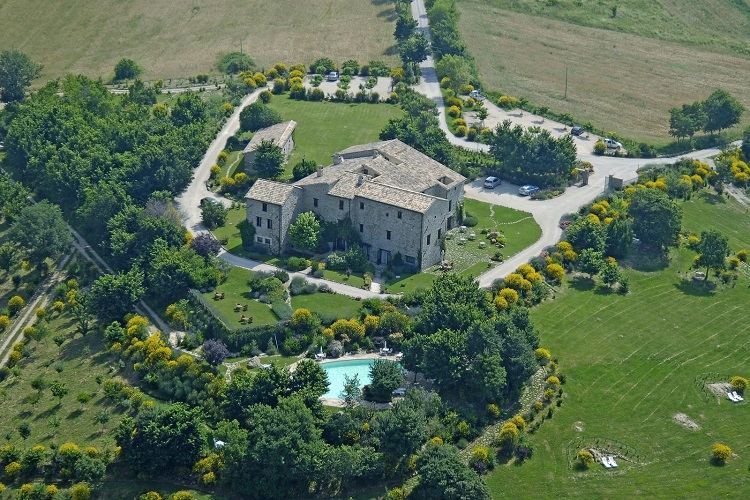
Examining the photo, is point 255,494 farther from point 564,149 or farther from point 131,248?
point 564,149

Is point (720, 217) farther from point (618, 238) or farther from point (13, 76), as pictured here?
point (13, 76)

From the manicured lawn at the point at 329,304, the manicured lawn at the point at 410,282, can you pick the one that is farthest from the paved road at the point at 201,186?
Result: the manicured lawn at the point at 410,282

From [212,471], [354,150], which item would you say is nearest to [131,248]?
[354,150]

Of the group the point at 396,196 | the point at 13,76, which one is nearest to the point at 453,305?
the point at 396,196

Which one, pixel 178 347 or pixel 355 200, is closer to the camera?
pixel 178 347

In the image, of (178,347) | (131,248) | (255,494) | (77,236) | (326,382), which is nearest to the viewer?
(255,494)

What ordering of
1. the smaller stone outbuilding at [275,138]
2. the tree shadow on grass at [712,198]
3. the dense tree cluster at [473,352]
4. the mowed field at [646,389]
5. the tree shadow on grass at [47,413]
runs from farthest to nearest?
the smaller stone outbuilding at [275,138]
the tree shadow on grass at [712,198]
the tree shadow on grass at [47,413]
the dense tree cluster at [473,352]
the mowed field at [646,389]

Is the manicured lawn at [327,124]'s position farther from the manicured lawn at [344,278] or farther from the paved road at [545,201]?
the manicured lawn at [344,278]
